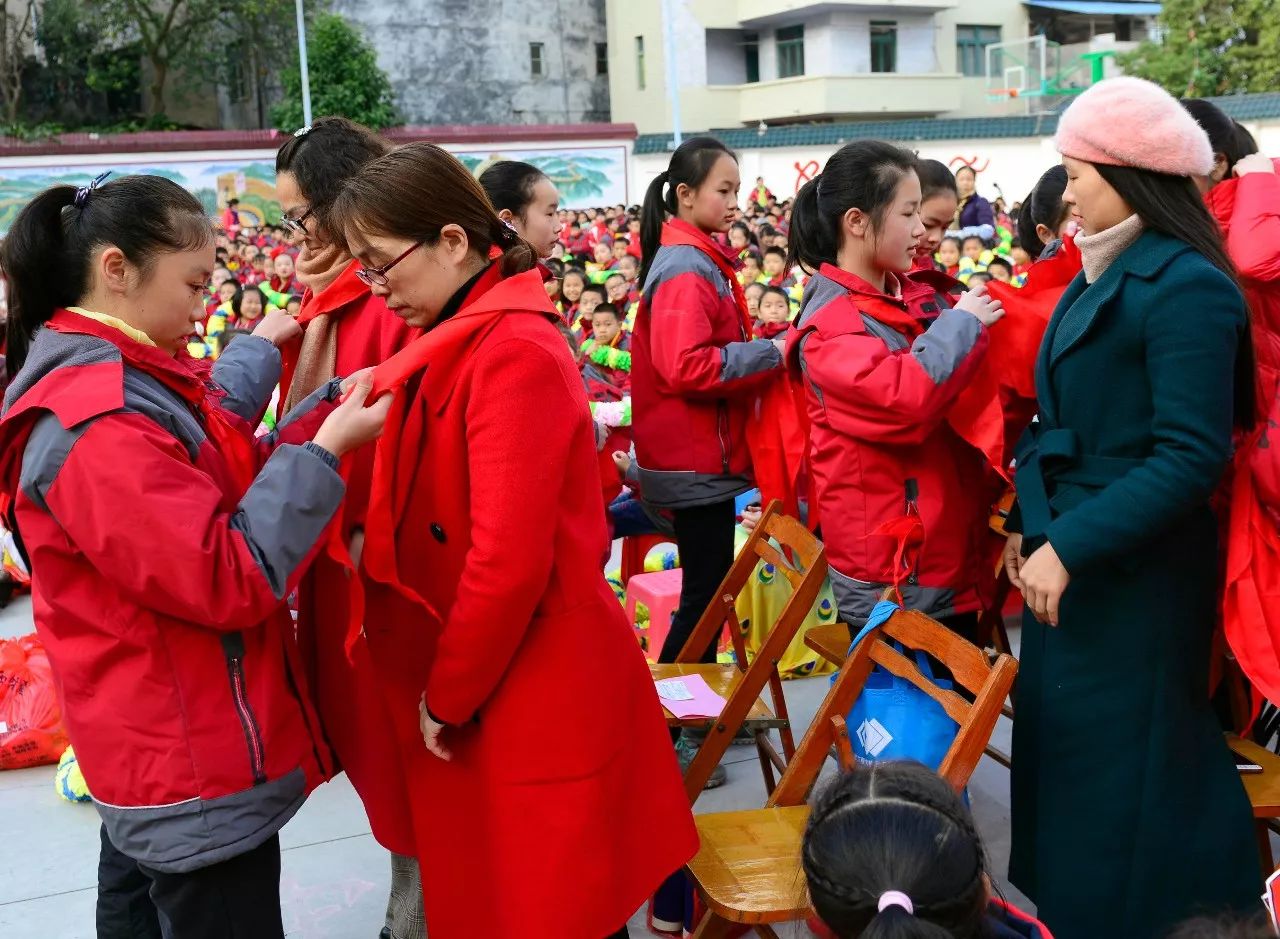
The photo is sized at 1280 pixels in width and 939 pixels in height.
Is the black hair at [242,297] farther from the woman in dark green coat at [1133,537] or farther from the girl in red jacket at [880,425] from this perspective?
the woman in dark green coat at [1133,537]

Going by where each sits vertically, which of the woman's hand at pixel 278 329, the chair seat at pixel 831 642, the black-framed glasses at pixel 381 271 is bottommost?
the chair seat at pixel 831 642

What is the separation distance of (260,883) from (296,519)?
1.75 ft

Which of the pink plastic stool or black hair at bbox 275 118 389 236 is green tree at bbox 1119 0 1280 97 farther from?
black hair at bbox 275 118 389 236

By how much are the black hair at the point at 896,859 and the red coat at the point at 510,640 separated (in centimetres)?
50

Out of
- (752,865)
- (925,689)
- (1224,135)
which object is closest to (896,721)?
(925,689)

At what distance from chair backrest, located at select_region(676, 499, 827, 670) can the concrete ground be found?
587 millimetres

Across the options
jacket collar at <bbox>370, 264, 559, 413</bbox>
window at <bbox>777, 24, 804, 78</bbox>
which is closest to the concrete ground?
jacket collar at <bbox>370, 264, 559, 413</bbox>

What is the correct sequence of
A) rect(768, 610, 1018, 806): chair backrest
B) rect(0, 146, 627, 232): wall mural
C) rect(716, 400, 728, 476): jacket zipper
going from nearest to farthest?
1. rect(768, 610, 1018, 806): chair backrest
2. rect(716, 400, 728, 476): jacket zipper
3. rect(0, 146, 627, 232): wall mural

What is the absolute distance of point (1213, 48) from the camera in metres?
20.5

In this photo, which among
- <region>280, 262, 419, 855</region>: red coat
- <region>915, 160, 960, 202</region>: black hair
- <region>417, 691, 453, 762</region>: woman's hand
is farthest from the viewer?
<region>915, 160, 960, 202</region>: black hair

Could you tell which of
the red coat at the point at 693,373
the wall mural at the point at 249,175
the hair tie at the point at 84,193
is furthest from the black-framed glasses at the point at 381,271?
the wall mural at the point at 249,175

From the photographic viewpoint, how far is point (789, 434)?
3266mm

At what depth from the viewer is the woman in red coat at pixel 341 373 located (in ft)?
6.69

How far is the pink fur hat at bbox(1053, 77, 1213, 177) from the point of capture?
6.16 ft
